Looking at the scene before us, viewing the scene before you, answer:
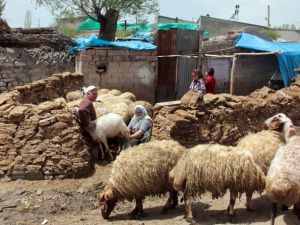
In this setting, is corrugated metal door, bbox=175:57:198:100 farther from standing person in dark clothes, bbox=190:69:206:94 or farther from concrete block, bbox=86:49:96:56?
standing person in dark clothes, bbox=190:69:206:94

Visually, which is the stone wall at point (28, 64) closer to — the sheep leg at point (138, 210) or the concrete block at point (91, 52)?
the concrete block at point (91, 52)

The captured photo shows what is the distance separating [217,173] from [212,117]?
11.3ft

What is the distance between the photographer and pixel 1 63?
18219 millimetres

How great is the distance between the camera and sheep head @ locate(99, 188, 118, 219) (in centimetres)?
799

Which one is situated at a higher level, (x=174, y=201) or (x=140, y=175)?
(x=140, y=175)

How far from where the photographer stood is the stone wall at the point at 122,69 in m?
16.4

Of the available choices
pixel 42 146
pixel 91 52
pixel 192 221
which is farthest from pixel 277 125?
pixel 91 52

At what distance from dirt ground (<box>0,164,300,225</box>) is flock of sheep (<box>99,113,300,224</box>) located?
0.80 ft

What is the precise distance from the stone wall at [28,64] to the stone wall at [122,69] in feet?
5.29

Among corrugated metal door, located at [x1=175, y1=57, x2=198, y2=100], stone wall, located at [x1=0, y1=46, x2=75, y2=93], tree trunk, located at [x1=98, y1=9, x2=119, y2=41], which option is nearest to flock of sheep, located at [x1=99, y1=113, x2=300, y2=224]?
corrugated metal door, located at [x1=175, y1=57, x2=198, y2=100]

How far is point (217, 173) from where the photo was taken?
7.33 m

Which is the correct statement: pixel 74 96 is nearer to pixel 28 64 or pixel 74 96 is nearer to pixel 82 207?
pixel 28 64

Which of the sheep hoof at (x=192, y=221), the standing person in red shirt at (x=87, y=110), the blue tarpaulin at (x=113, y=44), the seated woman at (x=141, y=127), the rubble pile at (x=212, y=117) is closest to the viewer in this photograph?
the sheep hoof at (x=192, y=221)

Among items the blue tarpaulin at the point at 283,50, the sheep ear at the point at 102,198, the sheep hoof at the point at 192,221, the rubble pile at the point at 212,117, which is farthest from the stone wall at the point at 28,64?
the sheep hoof at the point at 192,221
